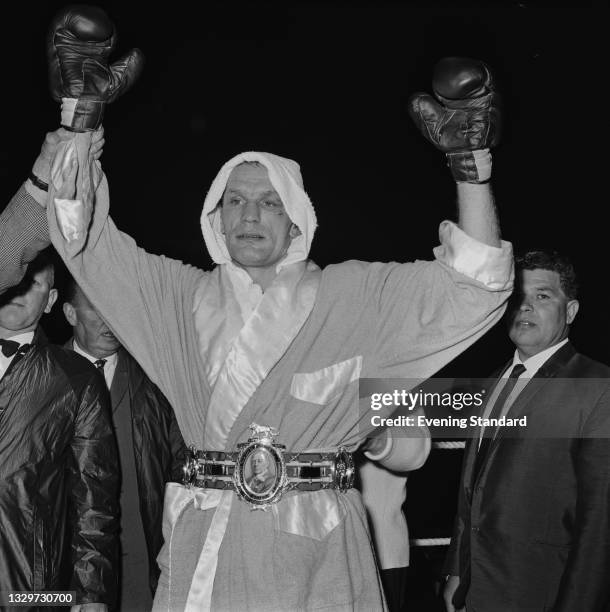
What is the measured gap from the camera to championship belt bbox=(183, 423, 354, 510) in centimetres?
160

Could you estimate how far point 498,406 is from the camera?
7.63 ft

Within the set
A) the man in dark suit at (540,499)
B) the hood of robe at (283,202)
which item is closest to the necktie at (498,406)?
the man in dark suit at (540,499)

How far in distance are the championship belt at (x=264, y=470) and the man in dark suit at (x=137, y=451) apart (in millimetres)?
788

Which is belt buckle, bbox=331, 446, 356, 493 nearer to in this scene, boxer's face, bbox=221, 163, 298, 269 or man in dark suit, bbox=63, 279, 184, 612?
boxer's face, bbox=221, 163, 298, 269

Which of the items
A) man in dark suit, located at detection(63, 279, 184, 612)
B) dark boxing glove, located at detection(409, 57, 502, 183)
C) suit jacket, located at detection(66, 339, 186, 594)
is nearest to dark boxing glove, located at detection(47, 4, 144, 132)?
dark boxing glove, located at detection(409, 57, 502, 183)

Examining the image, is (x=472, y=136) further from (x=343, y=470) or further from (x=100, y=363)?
(x=100, y=363)

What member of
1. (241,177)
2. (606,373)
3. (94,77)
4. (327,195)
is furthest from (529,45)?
(94,77)

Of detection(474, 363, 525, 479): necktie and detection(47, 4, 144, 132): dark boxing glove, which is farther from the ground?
detection(47, 4, 144, 132): dark boxing glove

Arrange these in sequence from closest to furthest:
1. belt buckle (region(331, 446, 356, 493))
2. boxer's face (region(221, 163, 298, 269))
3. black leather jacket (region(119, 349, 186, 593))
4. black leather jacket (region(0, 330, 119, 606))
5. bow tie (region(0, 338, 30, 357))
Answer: belt buckle (region(331, 446, 356, 493))
boxer's face (region(221, 163, 298, 269))
black leather jacket (region(0, 330, 119, 606))
bow tie (region(0, 338, 30, 357))
black leather jacket (region(119, 349, 186, 593))

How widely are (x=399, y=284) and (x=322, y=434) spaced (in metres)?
0.32

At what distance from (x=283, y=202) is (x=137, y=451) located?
1011 mm

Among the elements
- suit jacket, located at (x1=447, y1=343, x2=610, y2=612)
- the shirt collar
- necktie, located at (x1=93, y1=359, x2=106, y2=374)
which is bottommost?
suit jacket, located at (x1=447, y1=343, x2=610, y2=612)

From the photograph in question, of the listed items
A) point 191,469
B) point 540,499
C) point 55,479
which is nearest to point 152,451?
point 55,479

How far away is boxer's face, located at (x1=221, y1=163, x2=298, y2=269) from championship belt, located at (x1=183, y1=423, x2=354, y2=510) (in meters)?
0.35
